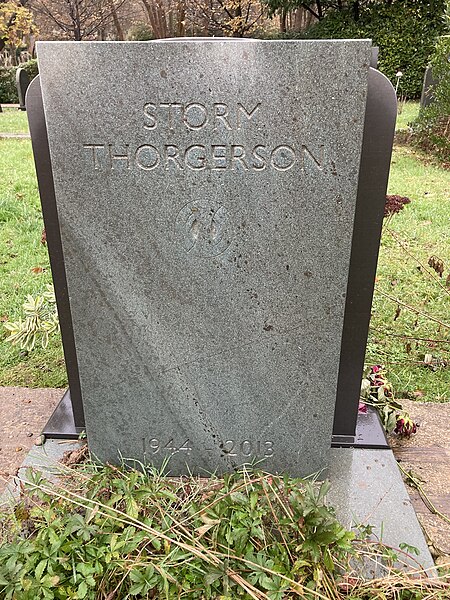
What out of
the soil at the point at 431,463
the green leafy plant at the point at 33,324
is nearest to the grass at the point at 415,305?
the soil at the point at 431,463

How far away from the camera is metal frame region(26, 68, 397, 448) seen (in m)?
1.95

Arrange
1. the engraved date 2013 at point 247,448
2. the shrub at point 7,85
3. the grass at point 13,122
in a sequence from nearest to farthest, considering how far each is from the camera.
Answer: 1. the engraved date 2013 at point 247,448
2. the grass at point 13,122
3. the shrub at point 7,85

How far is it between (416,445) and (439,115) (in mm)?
7532

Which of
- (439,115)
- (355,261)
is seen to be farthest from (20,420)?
(439,115)

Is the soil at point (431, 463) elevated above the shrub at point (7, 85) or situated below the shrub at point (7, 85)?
below

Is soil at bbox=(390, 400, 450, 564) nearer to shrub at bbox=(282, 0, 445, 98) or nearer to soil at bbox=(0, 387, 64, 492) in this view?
soil at bbox=(0, 387, 64, 492)

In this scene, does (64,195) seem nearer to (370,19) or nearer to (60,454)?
(60,454)

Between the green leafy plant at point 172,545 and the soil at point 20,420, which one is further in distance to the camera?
the soil at point 20,420

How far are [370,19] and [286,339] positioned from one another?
54.9ft

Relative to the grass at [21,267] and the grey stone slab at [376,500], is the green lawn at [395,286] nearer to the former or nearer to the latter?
the grass at [21,267]

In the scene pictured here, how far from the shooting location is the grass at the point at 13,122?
12.3 metres

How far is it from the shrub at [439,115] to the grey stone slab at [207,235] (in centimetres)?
690

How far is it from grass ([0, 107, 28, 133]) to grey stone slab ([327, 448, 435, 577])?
38.2 feet

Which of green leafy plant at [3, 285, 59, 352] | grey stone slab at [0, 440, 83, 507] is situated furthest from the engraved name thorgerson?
green leafy plant at [3, 285, 59, 352]
